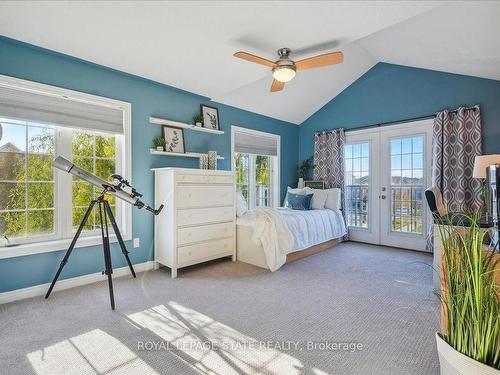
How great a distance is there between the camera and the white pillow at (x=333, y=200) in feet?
16.2

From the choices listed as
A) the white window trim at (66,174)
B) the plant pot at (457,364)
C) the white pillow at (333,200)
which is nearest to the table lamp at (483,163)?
the white pillow at (333,200)

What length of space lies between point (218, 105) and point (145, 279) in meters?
2.78

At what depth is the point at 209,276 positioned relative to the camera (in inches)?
127

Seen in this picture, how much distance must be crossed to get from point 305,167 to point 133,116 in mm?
3579

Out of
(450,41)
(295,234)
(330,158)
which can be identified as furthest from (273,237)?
(450,41)

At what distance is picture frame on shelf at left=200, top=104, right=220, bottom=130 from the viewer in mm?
4121

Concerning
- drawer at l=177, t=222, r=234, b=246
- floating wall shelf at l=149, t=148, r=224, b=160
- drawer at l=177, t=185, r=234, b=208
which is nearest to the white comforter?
drawer at l=177, t=222, r=234, b=246

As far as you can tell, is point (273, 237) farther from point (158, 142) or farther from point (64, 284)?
point (64, 284)

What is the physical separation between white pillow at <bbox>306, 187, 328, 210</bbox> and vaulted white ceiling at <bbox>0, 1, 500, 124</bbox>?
2451 millimetres

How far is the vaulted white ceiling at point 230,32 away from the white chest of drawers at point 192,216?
124 centimetres

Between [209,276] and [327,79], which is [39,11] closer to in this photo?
[209,276]

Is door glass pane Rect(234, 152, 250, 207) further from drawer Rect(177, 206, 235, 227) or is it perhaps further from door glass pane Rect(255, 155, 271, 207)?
drawer Rect(177, 206, 235, 227)

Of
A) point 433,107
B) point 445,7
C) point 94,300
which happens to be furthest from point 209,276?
point 433,107

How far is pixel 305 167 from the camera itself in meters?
5.77
